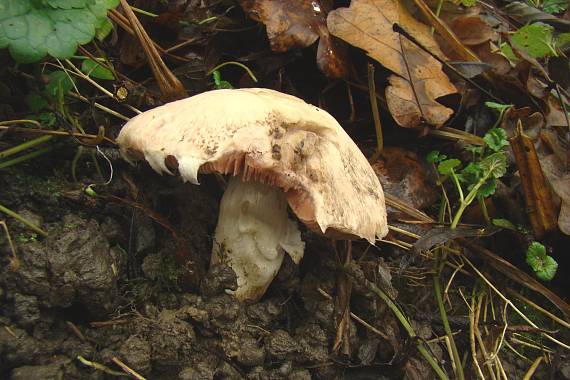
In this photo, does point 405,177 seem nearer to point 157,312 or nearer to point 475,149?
point 475,149

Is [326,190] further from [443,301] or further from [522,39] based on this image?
[522,39]

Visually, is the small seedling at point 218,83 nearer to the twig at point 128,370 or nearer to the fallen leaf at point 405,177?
the fallen leaf at point 405,177

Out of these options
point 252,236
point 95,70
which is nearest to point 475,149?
point 252,236

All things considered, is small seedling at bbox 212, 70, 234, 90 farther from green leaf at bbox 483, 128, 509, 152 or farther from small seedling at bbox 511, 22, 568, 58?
small seedling at bbox 511, 22, 568, 58

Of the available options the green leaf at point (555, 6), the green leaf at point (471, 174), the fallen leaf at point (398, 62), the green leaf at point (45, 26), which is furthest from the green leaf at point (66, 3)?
the green leaf at point (555, 6)

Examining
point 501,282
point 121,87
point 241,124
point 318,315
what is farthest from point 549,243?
point 121,87

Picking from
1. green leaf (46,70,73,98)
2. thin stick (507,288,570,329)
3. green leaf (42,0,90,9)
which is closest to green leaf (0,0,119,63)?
green leaf (42,0,90,9)
